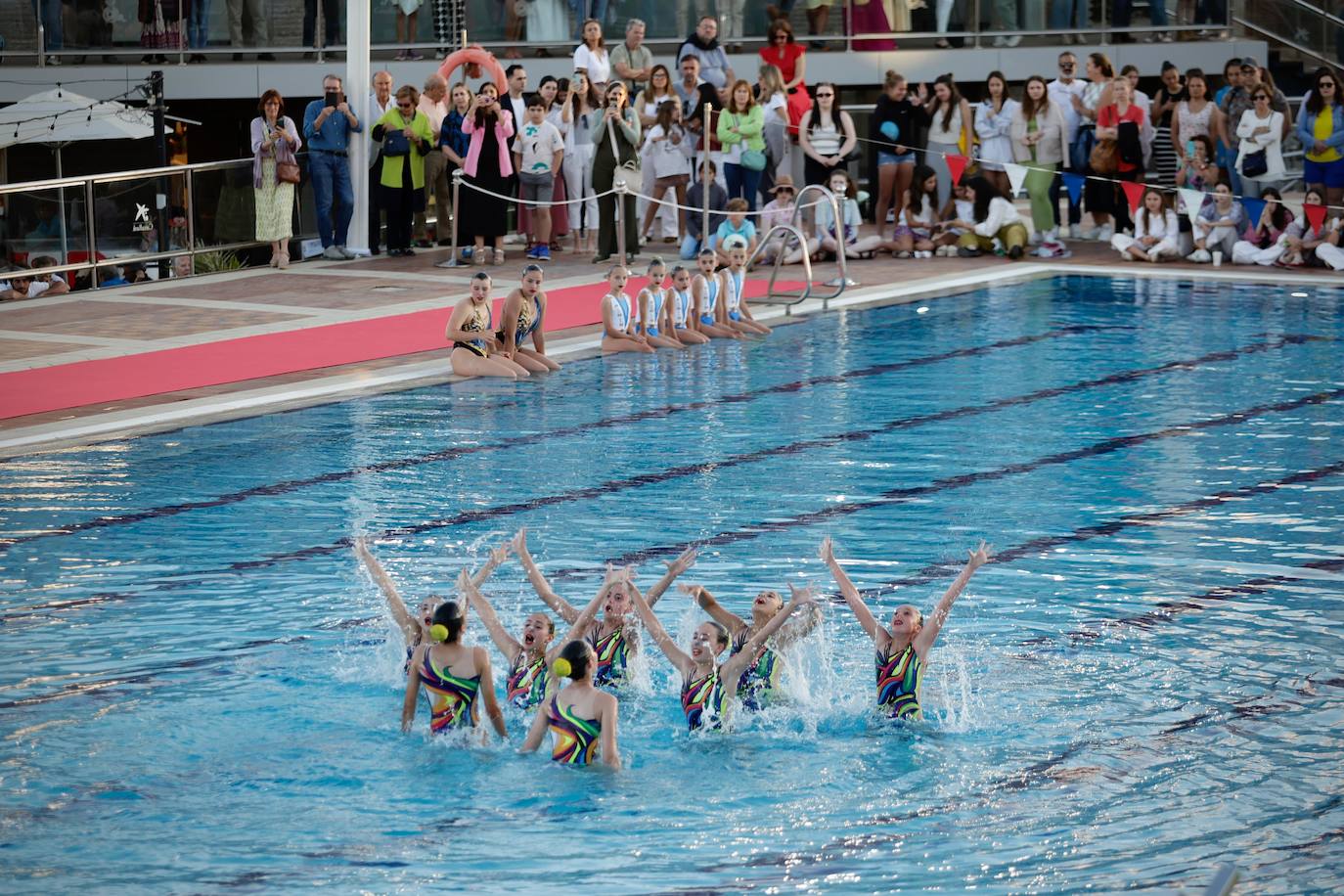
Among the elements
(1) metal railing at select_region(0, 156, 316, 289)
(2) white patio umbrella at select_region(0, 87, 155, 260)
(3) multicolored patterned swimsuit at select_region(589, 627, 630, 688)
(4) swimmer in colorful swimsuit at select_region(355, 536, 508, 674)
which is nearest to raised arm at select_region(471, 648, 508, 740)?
(4) swimmer in colorful swimsuit at select_region(355, 536, 508, 674)

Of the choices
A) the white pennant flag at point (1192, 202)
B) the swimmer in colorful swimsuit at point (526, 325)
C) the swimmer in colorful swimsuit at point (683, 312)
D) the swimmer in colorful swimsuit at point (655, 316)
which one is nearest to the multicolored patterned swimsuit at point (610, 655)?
the swimmer in colorful swimsuit at point (526, 325)

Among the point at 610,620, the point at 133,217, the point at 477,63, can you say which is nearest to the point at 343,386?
the point at 133,217

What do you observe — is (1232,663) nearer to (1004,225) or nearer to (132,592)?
(132,592)

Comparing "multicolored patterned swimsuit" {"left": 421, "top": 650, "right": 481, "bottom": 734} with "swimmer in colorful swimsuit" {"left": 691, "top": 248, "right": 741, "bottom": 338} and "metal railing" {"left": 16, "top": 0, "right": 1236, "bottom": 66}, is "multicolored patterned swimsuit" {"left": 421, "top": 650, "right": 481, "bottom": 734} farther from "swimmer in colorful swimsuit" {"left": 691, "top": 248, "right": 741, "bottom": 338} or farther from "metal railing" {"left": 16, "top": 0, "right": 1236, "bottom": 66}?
"metal railing" {"left": 16, "top": 0, "right": 1236, "bottom": 66}

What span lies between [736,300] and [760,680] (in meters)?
9.08

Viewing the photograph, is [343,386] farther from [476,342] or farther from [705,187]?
[705,187]

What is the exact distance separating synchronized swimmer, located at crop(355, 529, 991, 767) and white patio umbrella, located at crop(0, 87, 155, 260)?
15450mm

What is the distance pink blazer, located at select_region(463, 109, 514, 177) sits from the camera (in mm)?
19250

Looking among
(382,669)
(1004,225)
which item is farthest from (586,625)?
(1004,225)

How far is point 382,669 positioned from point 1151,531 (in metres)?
4.42

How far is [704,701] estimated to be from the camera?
24.2 ft

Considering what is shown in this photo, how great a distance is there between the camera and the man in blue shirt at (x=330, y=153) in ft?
63.5

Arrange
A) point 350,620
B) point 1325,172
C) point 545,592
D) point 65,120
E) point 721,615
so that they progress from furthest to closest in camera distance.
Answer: point 65,120 < point 1325,172 < point 350,620 < point 545,592 < point 721,615

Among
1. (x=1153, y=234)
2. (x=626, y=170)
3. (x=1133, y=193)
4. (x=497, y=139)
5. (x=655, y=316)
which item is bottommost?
(x=655, y=316)
